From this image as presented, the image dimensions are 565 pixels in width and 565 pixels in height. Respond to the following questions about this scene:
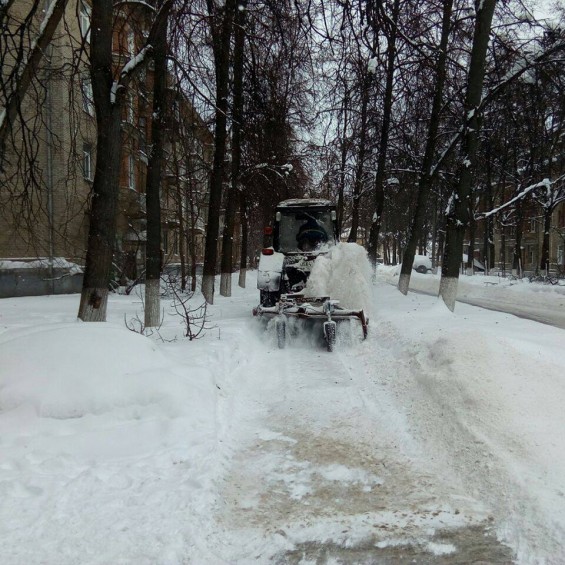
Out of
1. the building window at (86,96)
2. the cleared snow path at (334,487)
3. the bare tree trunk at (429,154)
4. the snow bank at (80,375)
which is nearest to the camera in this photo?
the cleared snow path at (334,487)

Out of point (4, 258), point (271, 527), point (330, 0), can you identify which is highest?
point (330, 0)

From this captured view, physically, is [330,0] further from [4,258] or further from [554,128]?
[554,128]

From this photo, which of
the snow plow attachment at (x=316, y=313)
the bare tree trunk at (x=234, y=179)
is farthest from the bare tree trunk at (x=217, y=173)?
the snow plow attachment at (x=316, y=313)

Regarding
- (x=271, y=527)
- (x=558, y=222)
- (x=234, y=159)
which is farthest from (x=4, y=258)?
(x=558, y=222)

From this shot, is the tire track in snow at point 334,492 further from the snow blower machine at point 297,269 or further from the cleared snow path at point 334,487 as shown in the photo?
the snow blower machine at point 297,269

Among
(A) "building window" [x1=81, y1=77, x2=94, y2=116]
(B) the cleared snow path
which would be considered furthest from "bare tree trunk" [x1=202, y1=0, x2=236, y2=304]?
(B) the cleared snow path

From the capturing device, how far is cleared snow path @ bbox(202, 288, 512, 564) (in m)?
2.74

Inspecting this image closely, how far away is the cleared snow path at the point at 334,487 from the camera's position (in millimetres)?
2744

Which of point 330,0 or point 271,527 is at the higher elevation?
point 330,0

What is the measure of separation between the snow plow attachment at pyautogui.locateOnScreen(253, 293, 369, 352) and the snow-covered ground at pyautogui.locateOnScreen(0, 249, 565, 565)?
1512 millimetres

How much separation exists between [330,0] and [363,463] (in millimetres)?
6104

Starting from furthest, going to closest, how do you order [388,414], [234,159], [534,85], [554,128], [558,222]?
[558,222]
[554,128]
[234,159]
[534,85]
[388,414]

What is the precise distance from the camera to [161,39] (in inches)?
341

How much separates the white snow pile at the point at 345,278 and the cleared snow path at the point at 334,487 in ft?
9.72
